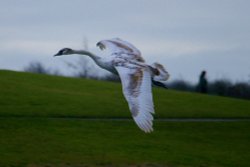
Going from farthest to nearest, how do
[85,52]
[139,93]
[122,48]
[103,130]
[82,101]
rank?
1. [82,101]
2. [103,130]
3. [122,48]
4. [85,52]
5. [139,93]

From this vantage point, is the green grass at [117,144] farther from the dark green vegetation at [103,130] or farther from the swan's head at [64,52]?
the swan's head at [64,52]

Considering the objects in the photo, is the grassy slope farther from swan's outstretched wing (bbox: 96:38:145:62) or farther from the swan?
the swan

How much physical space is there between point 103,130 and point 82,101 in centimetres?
722

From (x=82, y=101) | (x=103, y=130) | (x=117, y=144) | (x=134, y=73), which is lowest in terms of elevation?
(x=117, y=144)

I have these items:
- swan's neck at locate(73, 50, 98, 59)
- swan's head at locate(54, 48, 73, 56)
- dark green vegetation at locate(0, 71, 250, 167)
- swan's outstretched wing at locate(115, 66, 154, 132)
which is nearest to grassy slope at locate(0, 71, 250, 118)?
dark green vegetation at locate(0, 71, 250, 167)

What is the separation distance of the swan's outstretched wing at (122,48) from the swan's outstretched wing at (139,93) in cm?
69

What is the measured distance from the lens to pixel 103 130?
24984 mm

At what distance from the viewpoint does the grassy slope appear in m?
29.5

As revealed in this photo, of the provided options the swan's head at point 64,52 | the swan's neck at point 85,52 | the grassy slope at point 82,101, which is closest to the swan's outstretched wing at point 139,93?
the swan's neck at point 85,52

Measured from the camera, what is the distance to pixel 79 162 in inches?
745

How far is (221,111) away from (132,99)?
81.7 feet

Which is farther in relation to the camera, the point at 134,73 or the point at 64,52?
the point at 64,52

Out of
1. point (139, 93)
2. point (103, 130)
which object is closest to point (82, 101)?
point (103, 130)

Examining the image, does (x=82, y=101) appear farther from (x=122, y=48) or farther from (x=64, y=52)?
(x=122, y=48)
